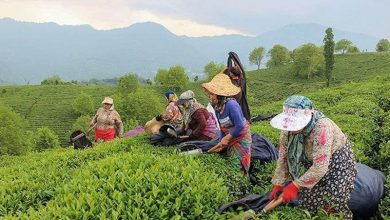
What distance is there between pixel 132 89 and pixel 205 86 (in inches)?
2968

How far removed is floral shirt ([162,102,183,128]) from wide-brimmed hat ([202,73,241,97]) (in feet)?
11.5

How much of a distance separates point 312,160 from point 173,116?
5.46 meters

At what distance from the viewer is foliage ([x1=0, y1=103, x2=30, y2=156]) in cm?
4728

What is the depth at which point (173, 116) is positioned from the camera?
31.8 feet

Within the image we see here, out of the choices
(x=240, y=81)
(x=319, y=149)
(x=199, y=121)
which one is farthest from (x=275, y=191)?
(x=199, y=121)

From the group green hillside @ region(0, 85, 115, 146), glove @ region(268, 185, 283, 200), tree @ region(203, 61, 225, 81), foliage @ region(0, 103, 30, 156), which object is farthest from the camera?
green hillside @ region(0, 85, 115, 146)

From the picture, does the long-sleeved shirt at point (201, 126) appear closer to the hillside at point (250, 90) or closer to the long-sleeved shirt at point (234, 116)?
the long-sleeved shirt at point (234, 116)

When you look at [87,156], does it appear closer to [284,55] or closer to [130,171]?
[130,171]

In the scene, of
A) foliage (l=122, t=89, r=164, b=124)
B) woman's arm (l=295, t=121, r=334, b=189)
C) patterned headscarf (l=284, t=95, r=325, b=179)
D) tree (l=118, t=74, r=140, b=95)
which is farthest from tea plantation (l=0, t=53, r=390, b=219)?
tree (l=118, t=74, r=140, b=95)

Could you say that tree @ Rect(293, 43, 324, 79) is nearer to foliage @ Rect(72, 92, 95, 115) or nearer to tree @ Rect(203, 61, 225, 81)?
tree @ Rect(203, 61, 225, 81)

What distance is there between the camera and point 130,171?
200 inches

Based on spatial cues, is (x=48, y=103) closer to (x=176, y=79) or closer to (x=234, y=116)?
(x=176, y=79)

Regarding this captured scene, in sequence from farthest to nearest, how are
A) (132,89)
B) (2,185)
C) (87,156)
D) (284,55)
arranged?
(284,55)
(132,89)
(87,156)
(2,185)

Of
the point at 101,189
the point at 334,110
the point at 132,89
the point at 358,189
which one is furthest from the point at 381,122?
the point at 132,89
